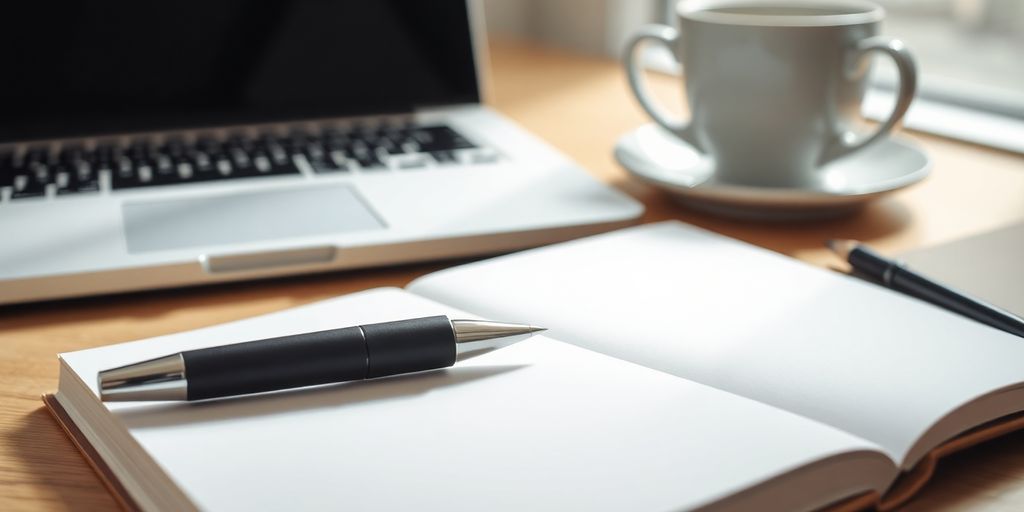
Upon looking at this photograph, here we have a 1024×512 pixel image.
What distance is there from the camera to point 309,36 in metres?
0.92

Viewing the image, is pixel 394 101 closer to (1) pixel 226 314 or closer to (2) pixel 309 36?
(2) pixel 309 36

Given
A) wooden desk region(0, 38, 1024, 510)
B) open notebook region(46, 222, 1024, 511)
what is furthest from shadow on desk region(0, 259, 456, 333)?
open notebook region(46, 222, 1024, 511)

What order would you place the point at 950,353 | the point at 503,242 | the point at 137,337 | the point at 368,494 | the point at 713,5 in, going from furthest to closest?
the point at 713,5
the point at 503,242
the point at 137,337
the point at 950,353
the point at 368,494

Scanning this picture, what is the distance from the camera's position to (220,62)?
34.9 inches

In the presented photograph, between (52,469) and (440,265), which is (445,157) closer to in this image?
(440,265)

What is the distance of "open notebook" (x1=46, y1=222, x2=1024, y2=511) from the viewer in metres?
0.36

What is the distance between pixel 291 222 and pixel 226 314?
90mm

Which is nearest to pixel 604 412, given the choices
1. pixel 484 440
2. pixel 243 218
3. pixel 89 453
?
pixel 484 440

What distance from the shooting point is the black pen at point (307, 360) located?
1.32 feet

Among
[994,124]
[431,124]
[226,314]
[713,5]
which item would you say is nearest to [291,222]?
[226,314]

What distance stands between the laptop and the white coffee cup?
0.10 metres

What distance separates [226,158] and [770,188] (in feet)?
1.34

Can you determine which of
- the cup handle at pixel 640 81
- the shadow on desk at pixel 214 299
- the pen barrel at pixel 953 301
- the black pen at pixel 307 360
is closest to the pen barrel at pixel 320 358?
the black pen at pixel 307 360

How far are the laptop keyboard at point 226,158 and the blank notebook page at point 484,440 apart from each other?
30cm
